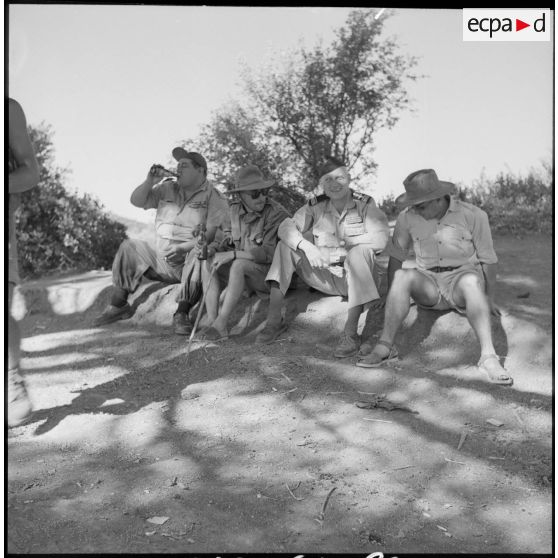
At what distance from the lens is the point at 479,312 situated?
466 cm

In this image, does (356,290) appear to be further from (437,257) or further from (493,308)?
(493,308)

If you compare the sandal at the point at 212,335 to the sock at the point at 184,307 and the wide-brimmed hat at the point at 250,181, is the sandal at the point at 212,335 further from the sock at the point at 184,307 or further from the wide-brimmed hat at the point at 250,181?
the wide-brimmed hat at the point at 250,181

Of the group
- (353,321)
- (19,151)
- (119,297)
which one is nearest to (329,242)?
(353,321)

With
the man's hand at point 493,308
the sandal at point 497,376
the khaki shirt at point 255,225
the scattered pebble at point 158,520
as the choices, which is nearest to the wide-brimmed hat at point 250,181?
the khaki shirt at point 255,225

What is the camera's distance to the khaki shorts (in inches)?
192

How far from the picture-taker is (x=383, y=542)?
2.95 metres

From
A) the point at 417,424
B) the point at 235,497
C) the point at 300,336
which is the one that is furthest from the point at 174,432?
the point at 300,336

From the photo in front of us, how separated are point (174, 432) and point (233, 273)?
5.94 feet

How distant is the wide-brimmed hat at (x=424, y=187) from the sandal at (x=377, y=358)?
96 cm

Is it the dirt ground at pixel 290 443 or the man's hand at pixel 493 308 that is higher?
the man's hand at pixel 493 308

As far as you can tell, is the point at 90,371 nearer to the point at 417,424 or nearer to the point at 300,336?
the point at 300,336

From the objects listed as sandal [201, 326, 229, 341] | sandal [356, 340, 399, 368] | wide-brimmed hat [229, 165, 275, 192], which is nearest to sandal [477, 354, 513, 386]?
sandal [356, 340, 399, 368]

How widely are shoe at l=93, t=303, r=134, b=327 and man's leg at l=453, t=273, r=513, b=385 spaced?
299 centimetres

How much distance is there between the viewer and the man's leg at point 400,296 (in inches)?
194
